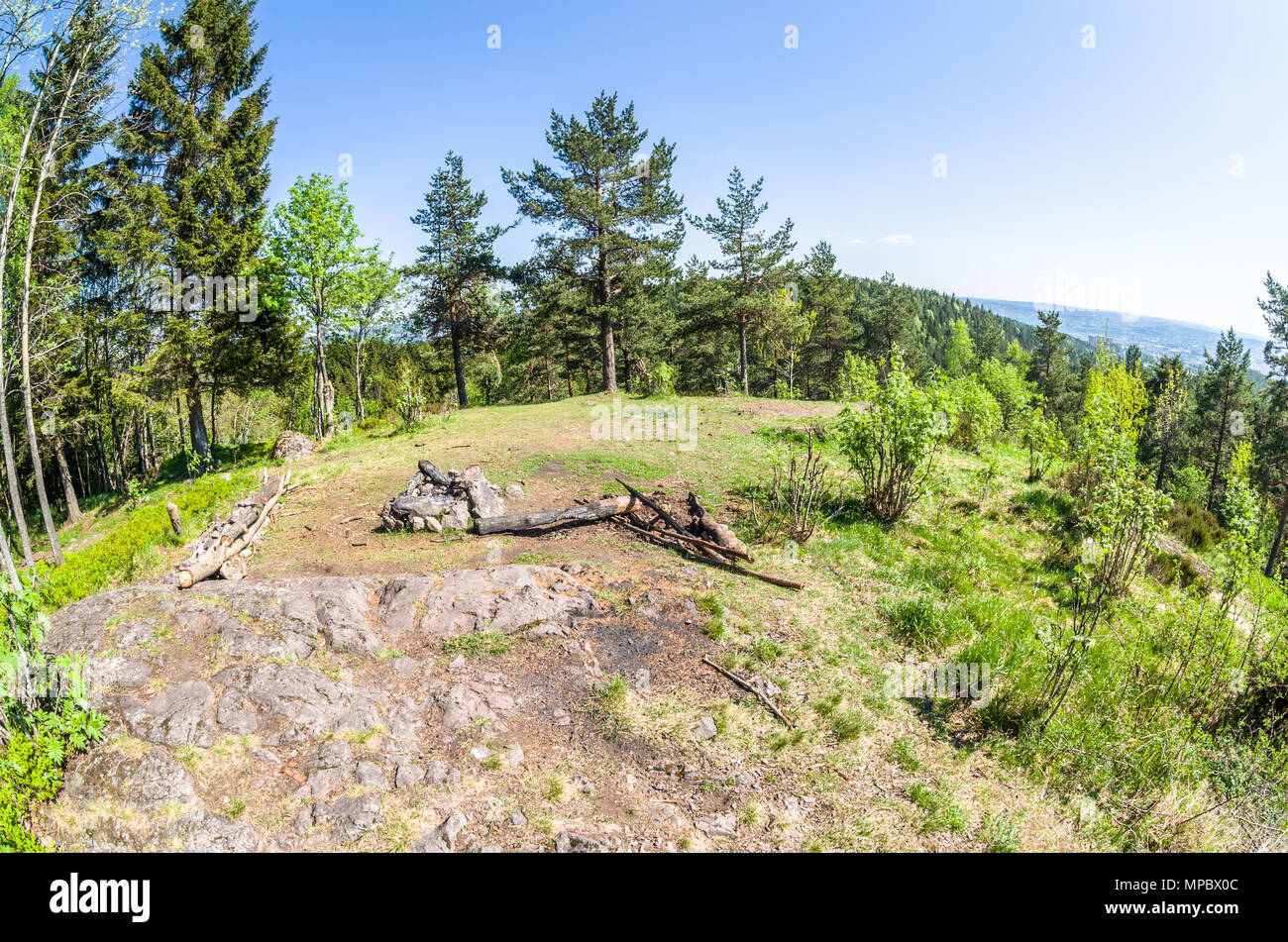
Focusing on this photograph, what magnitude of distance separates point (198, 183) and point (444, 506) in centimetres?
2072

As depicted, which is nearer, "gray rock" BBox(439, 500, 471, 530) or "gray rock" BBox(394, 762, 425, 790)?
"gray rock" BBox(394, 762, 425, 790)

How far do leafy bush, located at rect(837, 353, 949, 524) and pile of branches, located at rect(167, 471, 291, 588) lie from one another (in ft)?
36.1

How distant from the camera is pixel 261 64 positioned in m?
23.5

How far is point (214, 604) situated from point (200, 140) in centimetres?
2344

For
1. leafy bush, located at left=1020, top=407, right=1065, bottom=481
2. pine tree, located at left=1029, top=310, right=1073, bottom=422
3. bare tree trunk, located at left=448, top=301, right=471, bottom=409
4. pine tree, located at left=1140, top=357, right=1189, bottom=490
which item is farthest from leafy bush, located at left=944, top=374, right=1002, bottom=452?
pine tree, located at left=1029, top=310, right=1073, bottom=422

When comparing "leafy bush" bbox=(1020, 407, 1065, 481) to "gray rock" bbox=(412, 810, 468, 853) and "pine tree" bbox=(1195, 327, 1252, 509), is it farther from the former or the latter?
"pine tree" bbox=(1195, 327, 1252, 509)

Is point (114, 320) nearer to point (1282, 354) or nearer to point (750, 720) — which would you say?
point (750, 720)

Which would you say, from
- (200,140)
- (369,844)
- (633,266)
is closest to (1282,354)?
(633,266)

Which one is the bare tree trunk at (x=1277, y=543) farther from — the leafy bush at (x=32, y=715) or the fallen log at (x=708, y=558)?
the leafy bush at (x=32, y=715)

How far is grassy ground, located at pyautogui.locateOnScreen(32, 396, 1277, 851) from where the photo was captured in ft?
17.3

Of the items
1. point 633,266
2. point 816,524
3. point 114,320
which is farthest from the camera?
point 633,266

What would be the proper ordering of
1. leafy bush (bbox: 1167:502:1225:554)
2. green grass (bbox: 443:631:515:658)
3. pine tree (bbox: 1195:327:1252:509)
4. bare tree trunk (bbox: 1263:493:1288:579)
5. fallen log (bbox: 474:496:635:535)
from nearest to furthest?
green grass (bbox: 443:631:515:658)
fallen log (bbox: 474:496:635:535)
leafy bush (bbox: 1167:502:1225:554)
bare tree trunk (bbox: 1263:493:1288:579)
pine tree (bbox: 1195:327:1252:509)

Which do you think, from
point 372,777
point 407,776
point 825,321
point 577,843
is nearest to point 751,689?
point 577,843

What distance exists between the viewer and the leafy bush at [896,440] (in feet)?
35.1
